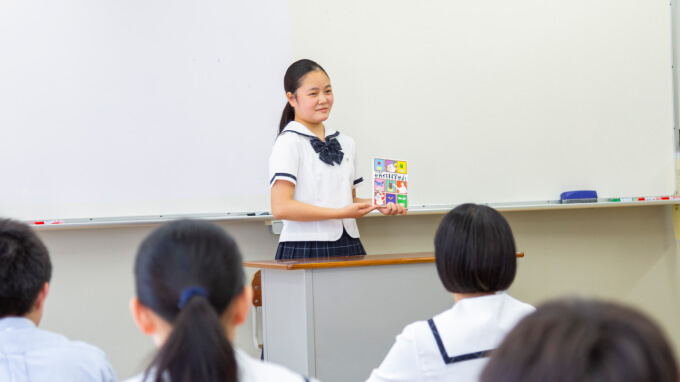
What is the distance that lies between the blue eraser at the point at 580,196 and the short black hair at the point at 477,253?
2225 mm

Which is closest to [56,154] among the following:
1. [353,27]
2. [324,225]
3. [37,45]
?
[37,45]

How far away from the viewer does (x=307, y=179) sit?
2.47 metres

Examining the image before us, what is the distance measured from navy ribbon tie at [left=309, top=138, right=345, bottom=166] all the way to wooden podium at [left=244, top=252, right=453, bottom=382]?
1.60ft

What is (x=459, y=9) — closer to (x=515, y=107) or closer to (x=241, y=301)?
(x=515, y=107)

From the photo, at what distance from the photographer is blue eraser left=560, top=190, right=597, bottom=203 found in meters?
3.35

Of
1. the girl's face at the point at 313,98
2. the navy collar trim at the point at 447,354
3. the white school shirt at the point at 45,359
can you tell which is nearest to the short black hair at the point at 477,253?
the navy collar trim at the point at 447,354

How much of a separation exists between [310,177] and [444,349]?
1.36 m

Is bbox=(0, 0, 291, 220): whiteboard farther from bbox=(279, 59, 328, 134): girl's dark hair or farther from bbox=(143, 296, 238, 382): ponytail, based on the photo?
bbox=(143, 296, 238, 382): ponytail

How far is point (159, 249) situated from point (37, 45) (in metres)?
2.51

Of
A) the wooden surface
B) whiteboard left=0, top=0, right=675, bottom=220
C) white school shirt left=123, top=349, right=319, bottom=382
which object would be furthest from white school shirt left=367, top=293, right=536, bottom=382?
whiteboard left=0, top=0, right=675, bottom=220

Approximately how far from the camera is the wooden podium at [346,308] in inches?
81.7

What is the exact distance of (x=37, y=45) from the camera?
2912 millimetres

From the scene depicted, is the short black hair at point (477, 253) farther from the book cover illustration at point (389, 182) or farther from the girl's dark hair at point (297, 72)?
the girl's dark hair at point (297, 72)

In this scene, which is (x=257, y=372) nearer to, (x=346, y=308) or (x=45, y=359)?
(x=45, y=359)
